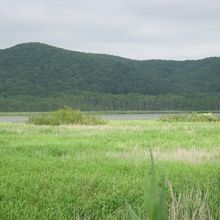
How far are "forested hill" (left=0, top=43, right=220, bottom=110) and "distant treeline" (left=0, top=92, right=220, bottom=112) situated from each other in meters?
0.46

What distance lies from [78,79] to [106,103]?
24.2m

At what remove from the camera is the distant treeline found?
4301 inches

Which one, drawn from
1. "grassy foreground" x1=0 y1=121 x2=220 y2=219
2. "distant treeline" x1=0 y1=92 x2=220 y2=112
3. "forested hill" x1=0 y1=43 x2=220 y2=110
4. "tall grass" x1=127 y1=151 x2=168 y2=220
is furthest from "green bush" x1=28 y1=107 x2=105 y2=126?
"forested hill" x1=0 y1=43 x2=220 y2=110

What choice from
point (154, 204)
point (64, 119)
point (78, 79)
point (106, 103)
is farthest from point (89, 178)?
point (78, 79)

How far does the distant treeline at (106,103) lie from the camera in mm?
109250

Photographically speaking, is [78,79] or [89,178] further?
[78,79]

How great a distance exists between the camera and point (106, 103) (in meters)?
120

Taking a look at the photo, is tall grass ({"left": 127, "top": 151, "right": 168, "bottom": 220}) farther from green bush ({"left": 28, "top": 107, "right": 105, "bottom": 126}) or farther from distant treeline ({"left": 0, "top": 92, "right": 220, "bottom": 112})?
distant treeline ({"left": 0, "top": 92, "right": 220, "bottom": 112})

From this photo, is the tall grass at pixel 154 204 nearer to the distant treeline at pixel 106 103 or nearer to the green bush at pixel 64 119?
the green bush at pixel 64 119

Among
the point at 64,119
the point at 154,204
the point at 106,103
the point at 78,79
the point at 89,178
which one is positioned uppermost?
the point at 78,79

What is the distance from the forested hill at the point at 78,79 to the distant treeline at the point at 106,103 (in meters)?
0.46

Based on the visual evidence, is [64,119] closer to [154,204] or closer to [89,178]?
[89,178]

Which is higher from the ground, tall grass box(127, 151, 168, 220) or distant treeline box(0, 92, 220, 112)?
tall grass box(127, 151, 168, 220)

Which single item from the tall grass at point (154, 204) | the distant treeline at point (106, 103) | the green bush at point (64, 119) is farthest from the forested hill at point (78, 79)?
the tall grass at point (154, 204)
